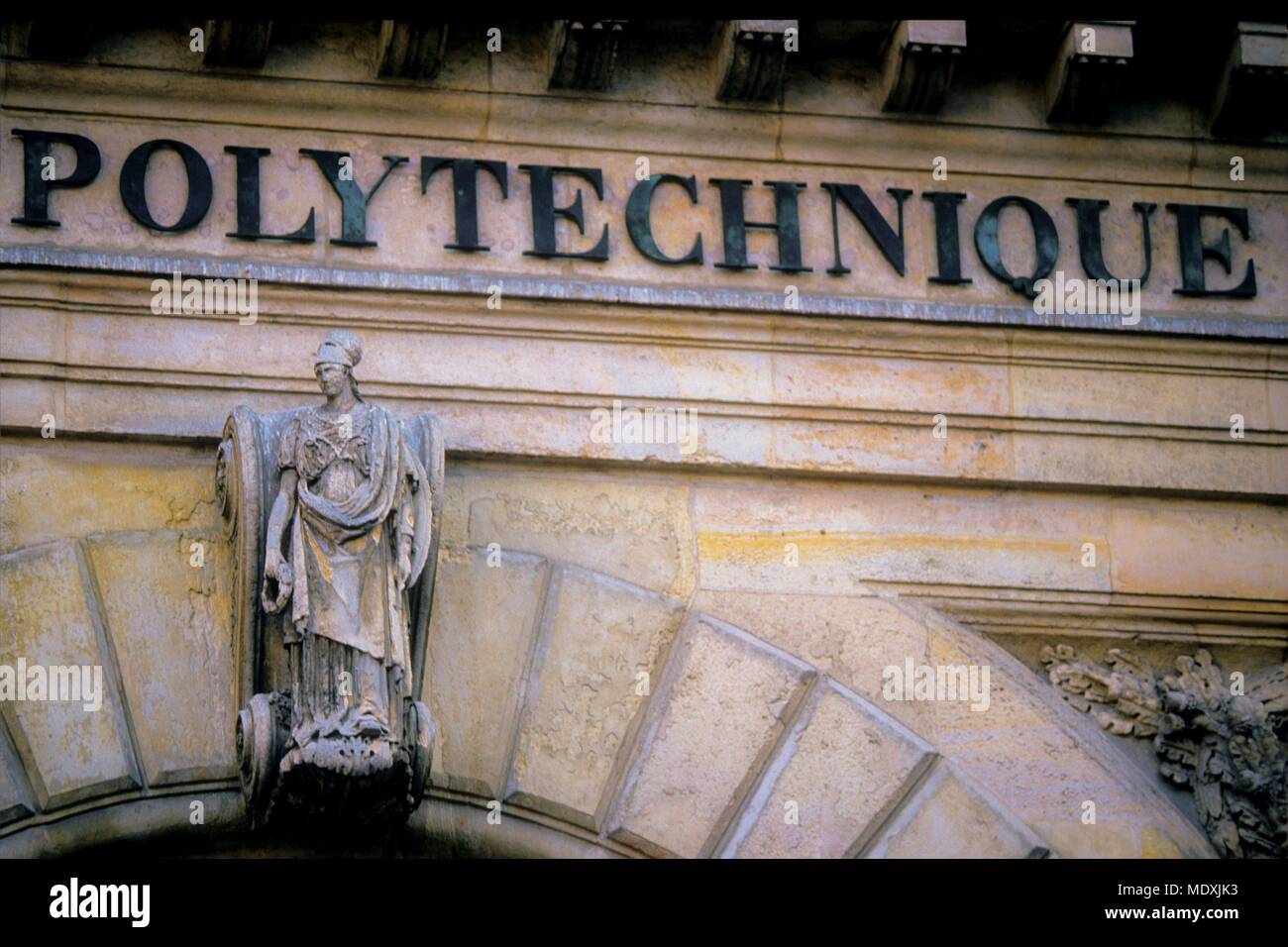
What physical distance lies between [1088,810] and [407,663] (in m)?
2.92

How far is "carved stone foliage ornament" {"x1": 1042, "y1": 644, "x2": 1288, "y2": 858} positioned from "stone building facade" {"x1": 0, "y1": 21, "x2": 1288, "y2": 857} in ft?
0.07

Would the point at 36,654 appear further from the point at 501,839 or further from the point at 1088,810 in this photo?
the point at 1088,810

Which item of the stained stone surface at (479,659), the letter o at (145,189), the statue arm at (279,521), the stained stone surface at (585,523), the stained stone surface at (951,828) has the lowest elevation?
the stained stone surface at (951,828)

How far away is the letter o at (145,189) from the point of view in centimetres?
1444

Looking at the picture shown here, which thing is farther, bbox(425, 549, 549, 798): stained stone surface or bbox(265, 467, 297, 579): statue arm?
bbox(425, 549, 549, 798): stained stone surface

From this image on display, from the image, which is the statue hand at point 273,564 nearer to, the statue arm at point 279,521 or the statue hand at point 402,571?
the statue arm at point 279,521

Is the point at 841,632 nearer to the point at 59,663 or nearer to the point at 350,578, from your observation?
→ the point at 350,578

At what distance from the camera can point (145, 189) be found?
570 inches

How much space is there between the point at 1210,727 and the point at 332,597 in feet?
12.2

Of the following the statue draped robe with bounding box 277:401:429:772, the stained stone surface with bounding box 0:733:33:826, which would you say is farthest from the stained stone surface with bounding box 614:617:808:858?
the stained stone surface with bounding box 0:733:33:826

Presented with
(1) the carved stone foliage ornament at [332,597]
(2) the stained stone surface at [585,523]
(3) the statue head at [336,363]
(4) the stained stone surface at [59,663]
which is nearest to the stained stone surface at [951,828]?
(2) the stained stone surface at [585,523]

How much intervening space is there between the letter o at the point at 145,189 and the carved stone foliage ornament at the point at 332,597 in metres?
1.02

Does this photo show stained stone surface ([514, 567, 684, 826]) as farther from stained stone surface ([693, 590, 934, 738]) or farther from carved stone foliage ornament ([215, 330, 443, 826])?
carved stone foliage ornament ([215, 330, 443, 826])

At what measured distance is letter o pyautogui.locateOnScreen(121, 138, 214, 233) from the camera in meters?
14.4
